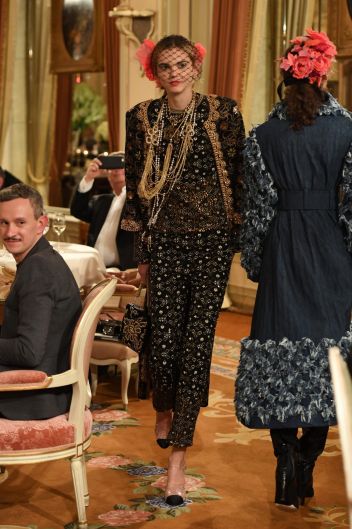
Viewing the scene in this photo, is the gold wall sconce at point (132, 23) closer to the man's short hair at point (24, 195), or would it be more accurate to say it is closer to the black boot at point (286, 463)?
the man's short hair at point (24, 195)

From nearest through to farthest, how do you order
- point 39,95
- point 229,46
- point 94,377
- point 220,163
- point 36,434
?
point 36,434 < point 220,163 < point 94,377 < point 229,46 < point 39,95

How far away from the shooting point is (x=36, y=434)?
3441 millimetres

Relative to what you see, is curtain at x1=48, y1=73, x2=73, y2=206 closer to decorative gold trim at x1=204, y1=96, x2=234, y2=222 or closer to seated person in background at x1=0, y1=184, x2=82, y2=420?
decorative gold trim at x1=204, y1=96, x2=234, y2=222

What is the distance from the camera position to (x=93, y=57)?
1014 cm

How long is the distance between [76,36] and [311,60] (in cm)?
711

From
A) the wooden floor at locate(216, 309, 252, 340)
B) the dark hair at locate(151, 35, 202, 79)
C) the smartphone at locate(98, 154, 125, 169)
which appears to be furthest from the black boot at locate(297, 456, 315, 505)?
the wooden floor at locate(216, 309, 252, 340)

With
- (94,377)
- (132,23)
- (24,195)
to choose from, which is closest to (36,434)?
(24,195)

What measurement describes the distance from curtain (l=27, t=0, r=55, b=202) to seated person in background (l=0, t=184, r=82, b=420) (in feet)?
25.7

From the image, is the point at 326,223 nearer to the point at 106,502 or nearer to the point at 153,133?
the point at 153,133

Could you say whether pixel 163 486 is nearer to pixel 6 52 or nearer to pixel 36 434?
pixel 36 434

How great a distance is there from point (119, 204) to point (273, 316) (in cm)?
274

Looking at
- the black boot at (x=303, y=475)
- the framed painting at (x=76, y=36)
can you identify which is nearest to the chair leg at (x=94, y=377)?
the black boot at (x=303, y=475)

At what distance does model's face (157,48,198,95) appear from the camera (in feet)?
12.9

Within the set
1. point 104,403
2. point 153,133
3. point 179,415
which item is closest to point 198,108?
point 153,133
